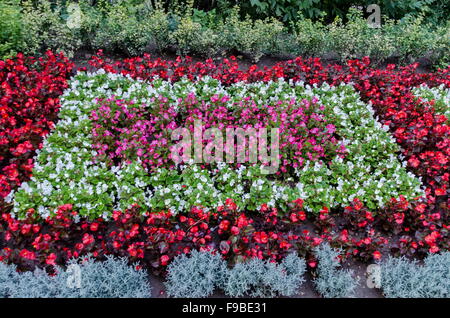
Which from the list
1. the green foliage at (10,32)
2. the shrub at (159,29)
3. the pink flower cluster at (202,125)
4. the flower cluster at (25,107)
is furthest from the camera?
the shrub at (159,29)

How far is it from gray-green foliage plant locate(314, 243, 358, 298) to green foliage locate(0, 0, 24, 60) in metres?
4.97

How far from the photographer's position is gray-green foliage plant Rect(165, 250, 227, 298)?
11.4ft

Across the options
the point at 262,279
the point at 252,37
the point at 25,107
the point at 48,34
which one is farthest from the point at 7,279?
the point at 252,37

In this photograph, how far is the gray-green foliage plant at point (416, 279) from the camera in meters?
3.57

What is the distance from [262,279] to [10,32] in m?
5.04

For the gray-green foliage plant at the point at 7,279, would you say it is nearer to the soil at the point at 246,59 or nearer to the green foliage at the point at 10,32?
the green foliage at the point at 10,32

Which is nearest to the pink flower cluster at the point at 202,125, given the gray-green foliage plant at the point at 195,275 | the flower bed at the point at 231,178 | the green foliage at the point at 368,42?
the flower bed at the point at 231,178

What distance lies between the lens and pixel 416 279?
11.8 feet

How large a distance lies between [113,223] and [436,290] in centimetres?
319

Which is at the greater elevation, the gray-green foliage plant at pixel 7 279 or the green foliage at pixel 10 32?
the green foliage at pixel 10 32

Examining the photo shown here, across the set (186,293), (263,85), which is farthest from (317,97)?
(186,293)

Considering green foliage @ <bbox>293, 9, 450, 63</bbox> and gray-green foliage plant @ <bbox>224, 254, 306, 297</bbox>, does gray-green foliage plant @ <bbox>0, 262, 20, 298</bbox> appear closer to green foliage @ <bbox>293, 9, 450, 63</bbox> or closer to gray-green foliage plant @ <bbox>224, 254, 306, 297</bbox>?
gray-green foliage plant @ <bbox>224, 254, 306, 297</bbox>

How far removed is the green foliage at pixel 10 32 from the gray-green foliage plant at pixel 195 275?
407 centimetres

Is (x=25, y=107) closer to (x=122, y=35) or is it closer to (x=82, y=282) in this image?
(x=122, y=35)
